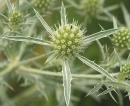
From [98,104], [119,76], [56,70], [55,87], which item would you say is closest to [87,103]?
[98,104]

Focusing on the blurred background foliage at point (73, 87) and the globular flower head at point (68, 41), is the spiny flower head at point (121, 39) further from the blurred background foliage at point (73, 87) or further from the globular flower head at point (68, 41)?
the blurred background foliage at point (73, 87)

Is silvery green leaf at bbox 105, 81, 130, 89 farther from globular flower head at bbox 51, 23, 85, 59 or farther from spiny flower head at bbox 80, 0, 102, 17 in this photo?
spiny flower head at bbox 80, 0, 102, 17

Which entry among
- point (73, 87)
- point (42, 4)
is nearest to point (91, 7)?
point (42, 4)

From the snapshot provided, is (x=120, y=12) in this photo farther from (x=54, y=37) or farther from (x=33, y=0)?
(x=54, y=37)

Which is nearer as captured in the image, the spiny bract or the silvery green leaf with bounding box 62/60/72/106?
the silvery green leaf with bounding box 62/60/72/106

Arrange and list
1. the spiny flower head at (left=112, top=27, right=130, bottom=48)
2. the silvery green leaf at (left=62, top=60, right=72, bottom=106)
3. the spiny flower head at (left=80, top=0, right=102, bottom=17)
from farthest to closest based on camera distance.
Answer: the spiny flower head at (left=80, top=0, right=102, bottom=17), the spiny flower head at (left=112, top=27, right=130, bottom=48), the silvery green leaf at (left=62, top=60, right=72, bottom=106)

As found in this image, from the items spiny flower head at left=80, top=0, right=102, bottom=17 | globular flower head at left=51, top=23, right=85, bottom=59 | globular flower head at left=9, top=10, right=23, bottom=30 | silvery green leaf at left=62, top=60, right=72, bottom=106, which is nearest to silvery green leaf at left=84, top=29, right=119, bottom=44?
globular flower head at left=51, top=23, right=85, bottom=59

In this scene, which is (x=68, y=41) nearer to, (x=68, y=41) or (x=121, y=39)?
(x=68, y=41)

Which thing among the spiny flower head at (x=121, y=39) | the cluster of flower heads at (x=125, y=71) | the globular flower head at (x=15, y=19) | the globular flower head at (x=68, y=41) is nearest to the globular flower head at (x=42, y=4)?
the globular flower head at (x=15, y=19)
